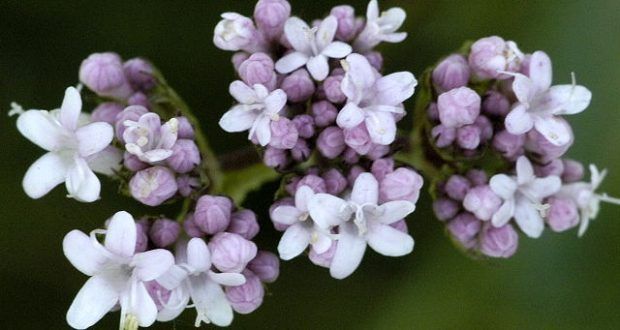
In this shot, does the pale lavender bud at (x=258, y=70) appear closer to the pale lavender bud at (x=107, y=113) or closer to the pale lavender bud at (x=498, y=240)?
the pale lavender bud at (x=107, y=113)

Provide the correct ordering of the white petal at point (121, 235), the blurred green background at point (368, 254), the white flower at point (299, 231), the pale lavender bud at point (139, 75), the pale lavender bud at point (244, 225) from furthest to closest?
the blurred green background at point (368, 254) → the pale lavender bud at point (139, 75) → the pale lavender bud at point (244, 225) → the white flower at point (299, 231) → the white petal at point (121, 235)

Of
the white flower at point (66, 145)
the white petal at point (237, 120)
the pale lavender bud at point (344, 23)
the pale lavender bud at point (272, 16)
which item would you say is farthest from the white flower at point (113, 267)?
the pale lavender bud at point (344, 23)

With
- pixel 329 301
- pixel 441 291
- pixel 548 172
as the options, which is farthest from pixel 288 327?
pixel 548 172

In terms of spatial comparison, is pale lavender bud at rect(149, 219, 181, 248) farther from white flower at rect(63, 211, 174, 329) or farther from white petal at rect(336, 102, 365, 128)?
white petal at rect(336, 102, 365, 128)

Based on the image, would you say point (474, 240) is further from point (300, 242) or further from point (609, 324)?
point (609, 324)

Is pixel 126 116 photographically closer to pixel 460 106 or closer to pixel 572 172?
pixel 460 106

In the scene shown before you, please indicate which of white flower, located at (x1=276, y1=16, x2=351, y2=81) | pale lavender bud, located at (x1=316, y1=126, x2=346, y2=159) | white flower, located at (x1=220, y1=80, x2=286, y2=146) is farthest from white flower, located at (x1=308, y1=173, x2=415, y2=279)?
white flower, located at (x1=276, y1=16, x2=351, y2=81)
